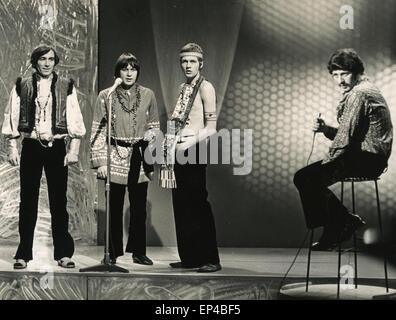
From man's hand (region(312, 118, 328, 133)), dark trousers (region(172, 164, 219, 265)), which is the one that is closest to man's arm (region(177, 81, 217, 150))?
dark trousers (region(172, 164, 219, 265))

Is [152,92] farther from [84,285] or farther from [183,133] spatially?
[84,285]

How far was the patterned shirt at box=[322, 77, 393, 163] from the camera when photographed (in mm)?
4422

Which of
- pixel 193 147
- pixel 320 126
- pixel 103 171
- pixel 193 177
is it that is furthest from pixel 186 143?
pixel 320 126

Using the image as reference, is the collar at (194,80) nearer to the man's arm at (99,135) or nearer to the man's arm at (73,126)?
the man's arm at (99,135)

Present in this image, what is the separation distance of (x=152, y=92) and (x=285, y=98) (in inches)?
36.5

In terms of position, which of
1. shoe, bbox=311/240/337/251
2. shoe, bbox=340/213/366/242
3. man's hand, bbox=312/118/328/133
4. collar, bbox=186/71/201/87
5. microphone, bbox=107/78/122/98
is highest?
collar, bbox=186/71/201/87

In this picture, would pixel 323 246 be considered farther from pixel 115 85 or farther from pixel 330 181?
pixel 115 85

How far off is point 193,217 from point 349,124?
119 centimetres

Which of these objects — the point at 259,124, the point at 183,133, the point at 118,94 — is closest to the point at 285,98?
the point at 259,124

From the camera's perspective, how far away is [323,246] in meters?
4.50

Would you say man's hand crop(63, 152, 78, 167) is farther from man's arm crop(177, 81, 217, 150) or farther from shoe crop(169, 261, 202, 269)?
shoe crop(169, 261, 202, 269)

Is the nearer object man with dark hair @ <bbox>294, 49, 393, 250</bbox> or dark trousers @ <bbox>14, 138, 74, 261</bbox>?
man with dark hair @ <bbox>294, 49, 393, 250</bbox>

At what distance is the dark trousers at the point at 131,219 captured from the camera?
471 cm

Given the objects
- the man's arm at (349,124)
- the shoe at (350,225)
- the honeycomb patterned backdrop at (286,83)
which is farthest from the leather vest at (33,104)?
the shoe at (350,225)
